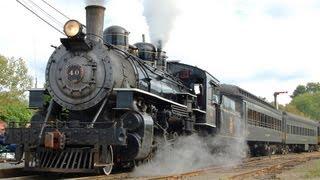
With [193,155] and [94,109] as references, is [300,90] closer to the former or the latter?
[193,155]

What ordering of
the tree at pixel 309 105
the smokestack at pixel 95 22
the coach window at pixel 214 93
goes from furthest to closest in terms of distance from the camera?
the tree at pixel 309 105
the coach window at pixel 214 93
the smokestack at pixel 95 22

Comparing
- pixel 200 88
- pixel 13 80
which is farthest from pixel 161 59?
pixel 13 80

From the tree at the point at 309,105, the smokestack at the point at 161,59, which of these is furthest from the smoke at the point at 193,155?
the tree at the point at 309,105

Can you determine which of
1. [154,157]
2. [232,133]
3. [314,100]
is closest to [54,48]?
[154,157]

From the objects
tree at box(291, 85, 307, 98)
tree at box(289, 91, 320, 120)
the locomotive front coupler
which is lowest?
the locomotive front coupler

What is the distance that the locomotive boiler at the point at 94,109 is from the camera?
10031 millimetres

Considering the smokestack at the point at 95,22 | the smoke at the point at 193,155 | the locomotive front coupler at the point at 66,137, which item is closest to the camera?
the locomotive front coupler at the point at 66,137

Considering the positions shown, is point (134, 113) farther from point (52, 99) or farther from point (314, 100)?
point (314, 100)

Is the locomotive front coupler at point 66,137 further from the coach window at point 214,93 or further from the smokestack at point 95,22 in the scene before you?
the coach window at point 214,93

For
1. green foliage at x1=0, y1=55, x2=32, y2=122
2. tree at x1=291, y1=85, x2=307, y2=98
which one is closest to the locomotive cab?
green foliage at x1=0, y1=55, x2=32, y2=122

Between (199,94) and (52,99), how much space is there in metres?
5.22

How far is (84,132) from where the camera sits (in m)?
10.0

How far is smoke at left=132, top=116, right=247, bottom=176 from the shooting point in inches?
472

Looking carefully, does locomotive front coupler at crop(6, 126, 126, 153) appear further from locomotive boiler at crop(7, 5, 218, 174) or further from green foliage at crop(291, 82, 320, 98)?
green foliage at crop(291, 82, 320, 98)
